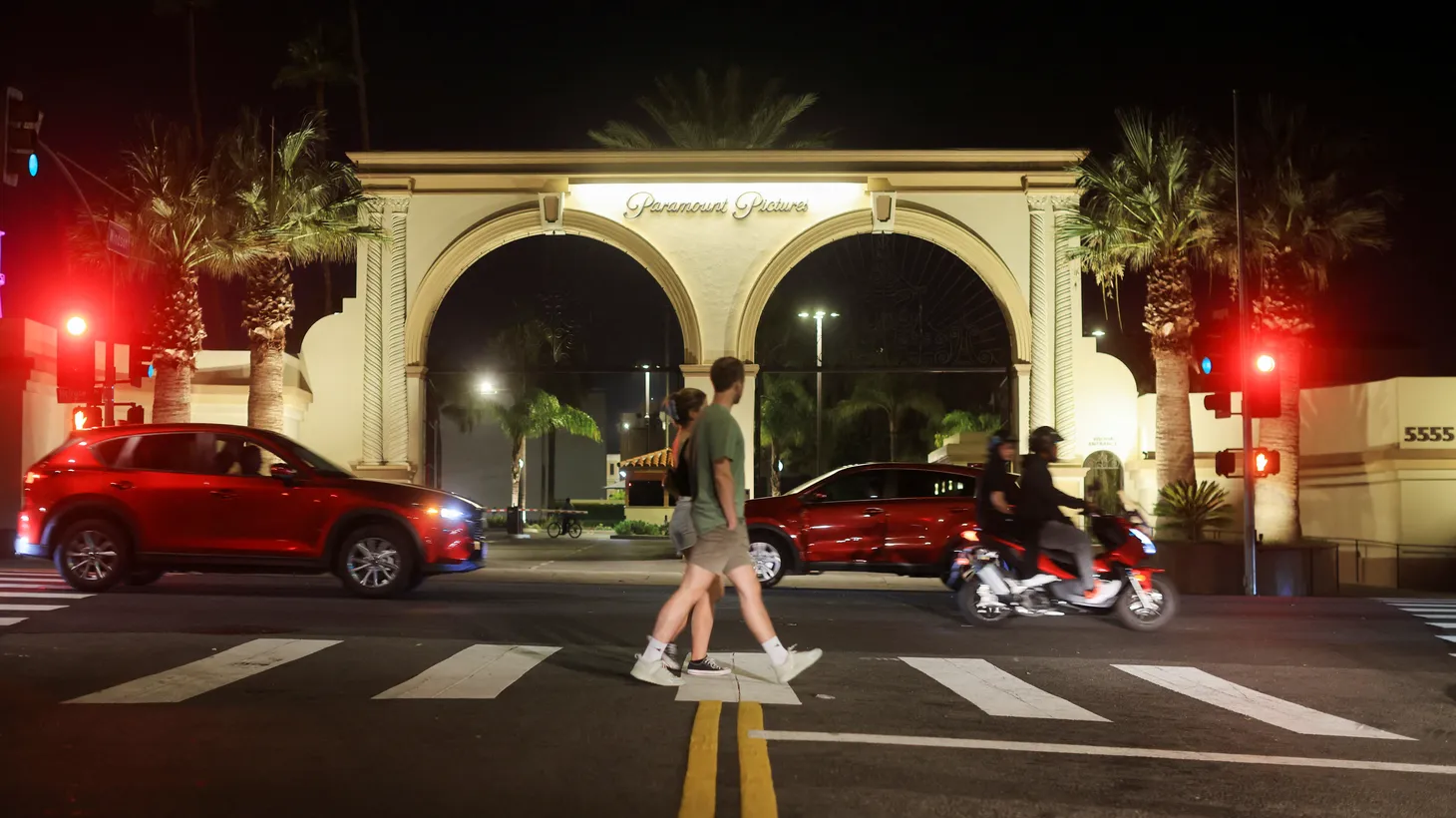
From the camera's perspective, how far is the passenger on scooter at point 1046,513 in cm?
1186

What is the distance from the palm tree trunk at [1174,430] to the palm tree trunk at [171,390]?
18049mm

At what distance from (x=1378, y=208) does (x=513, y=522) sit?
2276 centimetres

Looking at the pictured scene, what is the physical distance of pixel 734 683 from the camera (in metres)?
7.87

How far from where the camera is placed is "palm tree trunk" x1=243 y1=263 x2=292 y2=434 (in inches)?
1025

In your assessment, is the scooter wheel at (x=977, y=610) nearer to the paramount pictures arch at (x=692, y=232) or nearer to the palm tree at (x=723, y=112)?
the paramount pictures arch at (x=692, y=232)

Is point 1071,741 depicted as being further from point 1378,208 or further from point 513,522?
point 513,522

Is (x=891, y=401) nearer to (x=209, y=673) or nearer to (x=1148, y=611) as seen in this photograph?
(x=1148, y=611)

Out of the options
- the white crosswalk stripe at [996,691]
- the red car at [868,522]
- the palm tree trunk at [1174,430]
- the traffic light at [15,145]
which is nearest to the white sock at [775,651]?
the white crosswalk stripe at [996,691]

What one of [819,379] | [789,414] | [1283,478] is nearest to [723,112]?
[819,379]

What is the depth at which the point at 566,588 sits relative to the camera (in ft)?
51.7

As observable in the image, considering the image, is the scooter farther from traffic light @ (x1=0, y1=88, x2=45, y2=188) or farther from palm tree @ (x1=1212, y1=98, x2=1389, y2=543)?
palm tree @ (x1=1212, y1=98, x2=1389, y2=543)

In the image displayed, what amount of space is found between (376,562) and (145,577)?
288 centimetres

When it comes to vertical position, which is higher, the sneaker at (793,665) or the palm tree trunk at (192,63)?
the palm tree trunk at (192,63)

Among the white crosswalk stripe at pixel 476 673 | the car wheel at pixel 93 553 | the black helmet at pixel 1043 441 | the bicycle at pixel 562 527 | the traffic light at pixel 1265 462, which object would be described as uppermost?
the black helmet at pixel 1043 441
